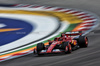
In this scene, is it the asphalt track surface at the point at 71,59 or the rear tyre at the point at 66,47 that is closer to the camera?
the asphalt track surface at the point at 71,59

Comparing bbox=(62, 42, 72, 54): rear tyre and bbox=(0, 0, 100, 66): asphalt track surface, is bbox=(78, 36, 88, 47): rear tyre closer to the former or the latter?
bbox=(0, 0, 100, 66): asphalt track surface

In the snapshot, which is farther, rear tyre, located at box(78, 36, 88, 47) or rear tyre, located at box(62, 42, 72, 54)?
rear tyre, located at box(78, 36, 88, 47)

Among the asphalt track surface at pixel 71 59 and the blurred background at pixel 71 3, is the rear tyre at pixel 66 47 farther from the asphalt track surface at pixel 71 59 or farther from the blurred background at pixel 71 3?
the blurred background at pixel 71 3

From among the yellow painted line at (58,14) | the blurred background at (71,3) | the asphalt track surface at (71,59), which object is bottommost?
the asphalt track surface at (71,59)

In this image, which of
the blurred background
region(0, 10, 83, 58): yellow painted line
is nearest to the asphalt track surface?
region(0, 10, 83, 58): yellow painted line

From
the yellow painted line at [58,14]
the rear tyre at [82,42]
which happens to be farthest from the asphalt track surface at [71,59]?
the yellow painted line at [58,14]

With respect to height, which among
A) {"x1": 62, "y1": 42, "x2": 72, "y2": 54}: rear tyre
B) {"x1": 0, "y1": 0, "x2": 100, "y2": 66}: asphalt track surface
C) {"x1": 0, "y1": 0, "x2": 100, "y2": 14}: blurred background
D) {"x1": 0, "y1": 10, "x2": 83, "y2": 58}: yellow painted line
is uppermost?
{"x1": 0, "y1": 0, "x2": 100, "y2": 14}: blurred background

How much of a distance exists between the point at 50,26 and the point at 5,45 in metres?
4.39

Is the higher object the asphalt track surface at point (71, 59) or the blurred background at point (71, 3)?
the blurred background at point (71, 3)

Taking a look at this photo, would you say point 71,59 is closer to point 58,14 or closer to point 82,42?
point 82,42

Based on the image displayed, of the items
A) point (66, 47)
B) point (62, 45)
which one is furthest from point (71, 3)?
point (66, 47)

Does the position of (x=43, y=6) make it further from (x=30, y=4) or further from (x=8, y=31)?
(x=8, y=31)

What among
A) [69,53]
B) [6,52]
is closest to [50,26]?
[6,52]

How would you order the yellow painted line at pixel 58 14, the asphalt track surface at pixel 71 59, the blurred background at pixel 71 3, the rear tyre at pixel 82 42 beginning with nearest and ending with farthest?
the asphalt track surface at pixel 71 59 → the rear tyre at pixel 82 42 → the yellow painted line at pixel 58 14 → the blurred background at pixel 71 3
